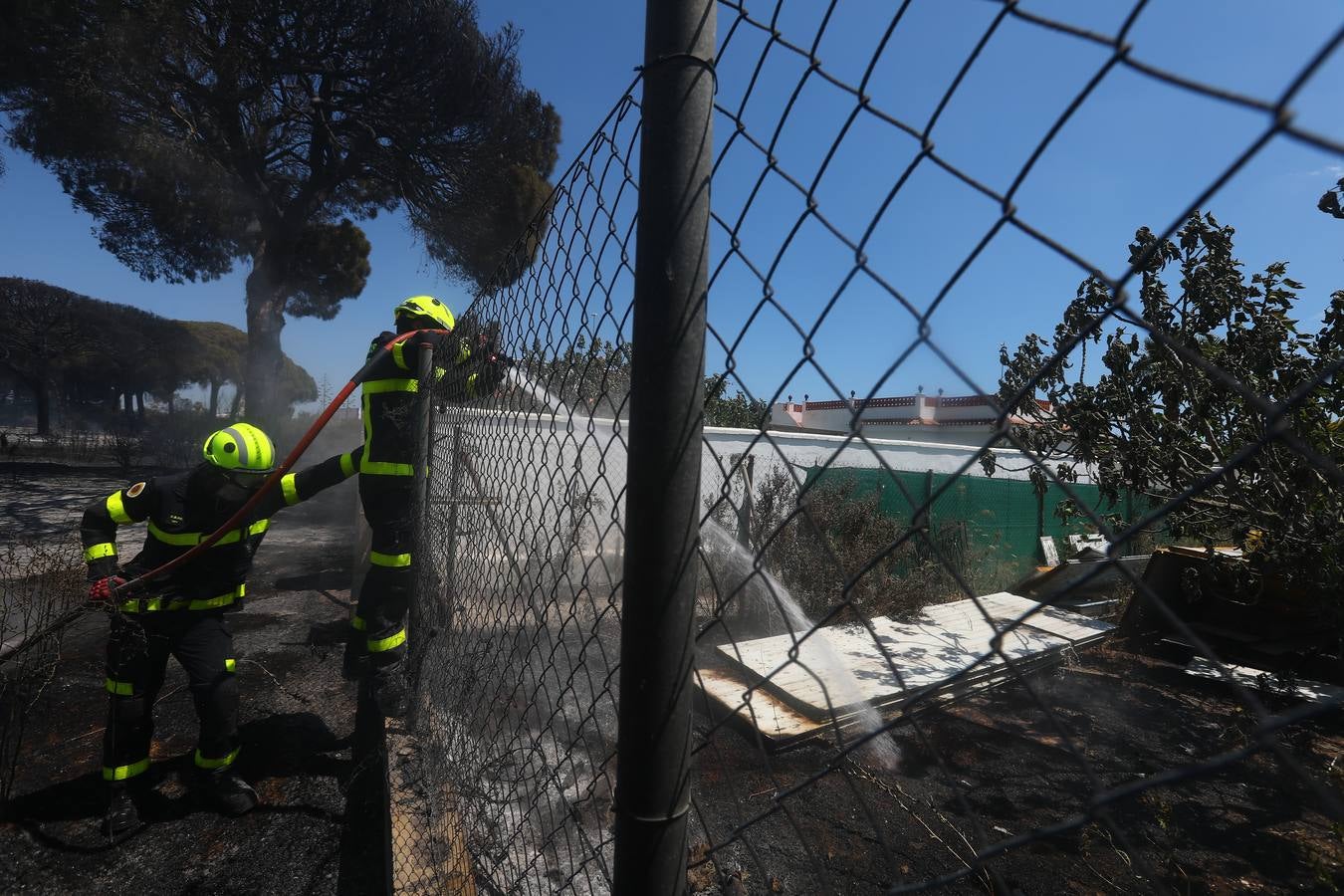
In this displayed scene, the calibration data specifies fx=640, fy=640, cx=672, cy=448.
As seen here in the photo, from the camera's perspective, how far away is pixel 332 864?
293cm

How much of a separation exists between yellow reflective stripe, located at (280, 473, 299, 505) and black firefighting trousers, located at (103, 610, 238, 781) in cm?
68

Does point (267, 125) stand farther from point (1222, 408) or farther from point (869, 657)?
point (1222, 408)

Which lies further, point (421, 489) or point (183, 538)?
point (183, 538)

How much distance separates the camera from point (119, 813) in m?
3.09

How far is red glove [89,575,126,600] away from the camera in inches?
120

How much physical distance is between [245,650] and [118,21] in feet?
46.7

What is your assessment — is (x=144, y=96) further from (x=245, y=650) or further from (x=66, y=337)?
(x=66, y=337)

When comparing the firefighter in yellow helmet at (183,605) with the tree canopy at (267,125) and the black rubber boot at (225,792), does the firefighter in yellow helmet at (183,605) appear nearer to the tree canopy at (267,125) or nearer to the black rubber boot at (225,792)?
the black rubber boot at (225,792)

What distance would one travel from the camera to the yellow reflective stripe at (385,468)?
12.5ft

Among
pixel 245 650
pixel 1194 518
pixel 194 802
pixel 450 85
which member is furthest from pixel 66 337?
pixel 1194 518

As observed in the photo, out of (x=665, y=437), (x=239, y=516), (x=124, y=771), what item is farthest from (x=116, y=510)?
(x=665, y=437)

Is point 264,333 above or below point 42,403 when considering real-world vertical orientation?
above

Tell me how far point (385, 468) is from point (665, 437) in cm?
342

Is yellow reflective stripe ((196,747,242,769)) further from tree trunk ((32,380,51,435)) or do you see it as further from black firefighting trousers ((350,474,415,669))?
tree trunk ((32,380,51,435))
